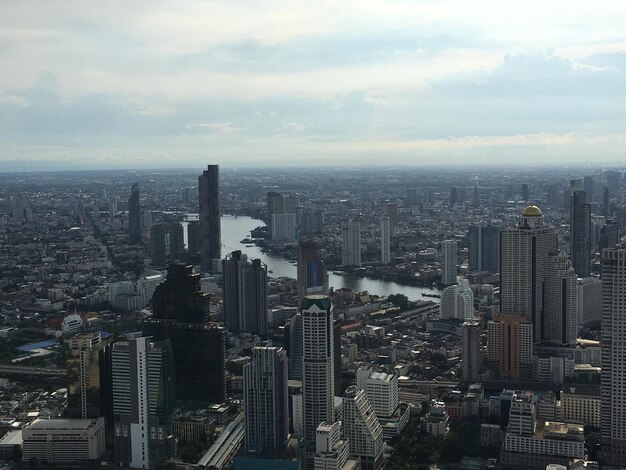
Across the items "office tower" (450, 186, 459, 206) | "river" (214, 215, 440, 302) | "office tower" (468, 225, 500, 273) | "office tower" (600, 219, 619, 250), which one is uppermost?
"office tower" (450, 186, 459, 206)

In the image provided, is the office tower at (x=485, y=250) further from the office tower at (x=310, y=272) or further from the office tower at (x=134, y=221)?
the office tower at (x=134, y=221)

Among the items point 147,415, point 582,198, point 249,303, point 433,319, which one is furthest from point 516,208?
point 147,415

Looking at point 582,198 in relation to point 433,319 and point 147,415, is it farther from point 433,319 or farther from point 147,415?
point 147,415

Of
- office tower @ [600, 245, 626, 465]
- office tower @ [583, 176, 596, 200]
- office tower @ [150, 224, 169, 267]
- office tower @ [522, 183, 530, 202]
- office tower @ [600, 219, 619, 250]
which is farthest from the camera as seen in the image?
office tower @ [522, 183, 530, 202]

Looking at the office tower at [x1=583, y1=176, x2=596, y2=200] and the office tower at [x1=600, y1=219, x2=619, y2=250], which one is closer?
the office tower at [x1=600, y1=219, x2=619, y2=250]

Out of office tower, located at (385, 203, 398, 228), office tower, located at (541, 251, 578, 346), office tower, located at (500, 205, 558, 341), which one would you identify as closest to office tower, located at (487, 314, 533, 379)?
office tower, located at (500, 205, 558, 341)

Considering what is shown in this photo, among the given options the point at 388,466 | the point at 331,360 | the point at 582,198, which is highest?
the point at 582,198

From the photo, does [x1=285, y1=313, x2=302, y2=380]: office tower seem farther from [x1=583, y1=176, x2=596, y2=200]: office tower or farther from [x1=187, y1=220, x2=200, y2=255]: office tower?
[x1=583, y1=176, x2=596, y2=200]: office tower
